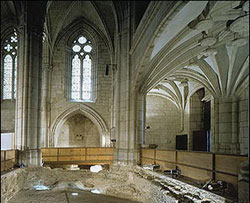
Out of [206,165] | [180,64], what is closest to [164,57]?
[180,64]

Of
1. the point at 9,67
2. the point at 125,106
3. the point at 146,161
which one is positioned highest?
the point at 9,67

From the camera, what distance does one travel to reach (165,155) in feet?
25.8

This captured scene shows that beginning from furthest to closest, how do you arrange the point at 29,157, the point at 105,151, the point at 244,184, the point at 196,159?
1. the point at 105,151
2. the point at 29,157
3. the point at 196,159
4. the point at 244,184

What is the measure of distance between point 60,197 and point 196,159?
372cm

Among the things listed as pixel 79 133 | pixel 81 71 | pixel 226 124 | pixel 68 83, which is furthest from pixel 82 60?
pixel 226 124

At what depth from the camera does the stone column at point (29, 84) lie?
8.41 meters

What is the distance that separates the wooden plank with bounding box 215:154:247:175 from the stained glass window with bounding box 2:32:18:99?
11.7 m

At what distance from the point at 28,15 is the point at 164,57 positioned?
4897 millimetres

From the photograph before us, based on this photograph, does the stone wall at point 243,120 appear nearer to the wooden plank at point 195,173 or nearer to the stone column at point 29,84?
the wooden plank at point 195,173

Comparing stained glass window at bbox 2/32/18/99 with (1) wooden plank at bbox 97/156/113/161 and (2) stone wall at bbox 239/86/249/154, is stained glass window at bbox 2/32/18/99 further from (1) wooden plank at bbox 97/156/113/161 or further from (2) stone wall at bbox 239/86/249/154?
(2) stone wall at bbox 239/86/249/154

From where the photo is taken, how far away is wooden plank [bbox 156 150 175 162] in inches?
294

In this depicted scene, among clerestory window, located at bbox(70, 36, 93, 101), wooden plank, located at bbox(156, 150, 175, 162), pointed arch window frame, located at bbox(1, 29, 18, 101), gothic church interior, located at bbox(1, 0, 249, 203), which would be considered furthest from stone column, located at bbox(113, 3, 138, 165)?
pointed arch window frame, located at bbox(1, 29, 18, 101)

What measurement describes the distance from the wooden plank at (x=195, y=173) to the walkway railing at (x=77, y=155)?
5.60 m

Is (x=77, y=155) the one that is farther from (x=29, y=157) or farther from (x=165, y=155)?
(x=165, y=155)
